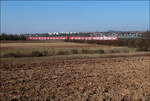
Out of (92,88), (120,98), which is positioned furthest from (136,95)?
(92,88)

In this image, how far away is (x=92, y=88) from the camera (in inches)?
437

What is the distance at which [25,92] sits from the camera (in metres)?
10.3

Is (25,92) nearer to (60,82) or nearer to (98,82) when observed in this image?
(60,82)

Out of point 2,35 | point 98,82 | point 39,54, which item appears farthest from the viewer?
point 2,35

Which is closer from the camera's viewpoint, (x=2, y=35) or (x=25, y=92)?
(x=25, y=92)

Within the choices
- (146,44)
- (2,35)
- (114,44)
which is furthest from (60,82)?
(2,35)

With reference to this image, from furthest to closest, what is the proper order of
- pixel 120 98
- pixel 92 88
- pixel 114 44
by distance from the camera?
pixel 114 44 → pixel 92 88 → pixel 120 98

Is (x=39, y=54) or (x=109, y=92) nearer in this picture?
(x=109, y=92)

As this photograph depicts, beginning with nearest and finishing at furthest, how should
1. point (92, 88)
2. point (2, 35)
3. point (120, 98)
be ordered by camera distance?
point (120, 98)
point (92, 88)
point (2, 35)

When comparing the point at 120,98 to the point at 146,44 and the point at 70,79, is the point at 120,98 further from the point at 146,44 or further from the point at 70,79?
the point at 146,44

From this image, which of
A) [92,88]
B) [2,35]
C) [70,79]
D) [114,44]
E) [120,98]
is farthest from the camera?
[2,35]

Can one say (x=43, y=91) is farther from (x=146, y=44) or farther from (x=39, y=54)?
(x=146, y=44)

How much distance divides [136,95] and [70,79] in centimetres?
493

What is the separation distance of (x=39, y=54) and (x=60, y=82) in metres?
20.7
